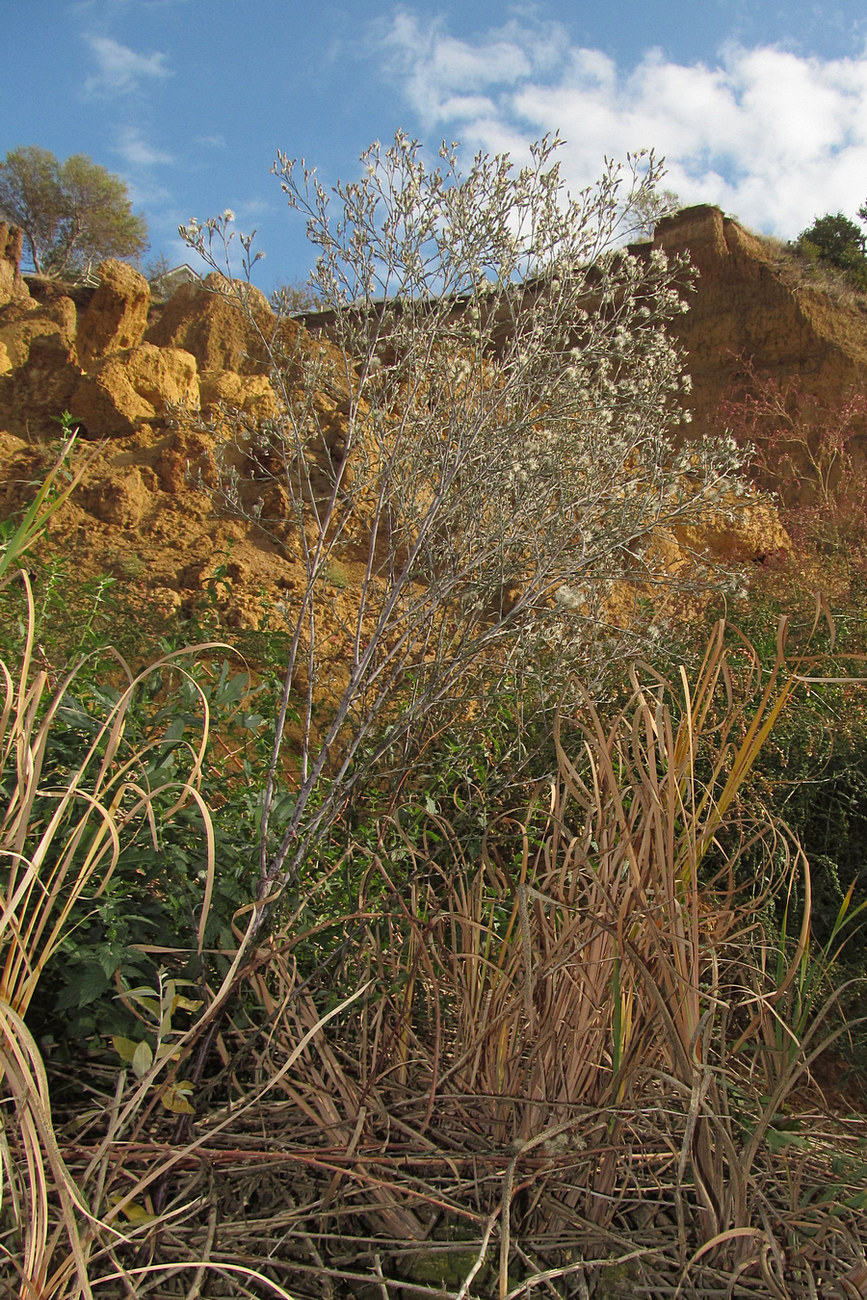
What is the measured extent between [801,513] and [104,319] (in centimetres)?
667

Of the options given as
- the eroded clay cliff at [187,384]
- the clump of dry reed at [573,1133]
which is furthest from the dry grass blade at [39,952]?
the eroded clay cliff at [187,384]

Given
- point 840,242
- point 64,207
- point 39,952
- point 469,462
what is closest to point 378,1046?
point 39,952

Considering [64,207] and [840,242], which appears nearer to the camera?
[840,242]

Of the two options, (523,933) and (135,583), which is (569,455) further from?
(135,583)

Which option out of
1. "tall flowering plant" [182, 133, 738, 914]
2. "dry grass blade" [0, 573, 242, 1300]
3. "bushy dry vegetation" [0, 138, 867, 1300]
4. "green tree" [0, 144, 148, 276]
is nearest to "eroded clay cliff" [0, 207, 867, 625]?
"tall flowering plant" [182, 133, 738, 914]

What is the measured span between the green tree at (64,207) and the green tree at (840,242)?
18754 mm

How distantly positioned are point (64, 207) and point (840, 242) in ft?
68.3

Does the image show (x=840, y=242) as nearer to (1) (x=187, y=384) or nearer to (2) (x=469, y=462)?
A: (1) (x=187, y=384)

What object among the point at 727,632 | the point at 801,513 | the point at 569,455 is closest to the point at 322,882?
the point at 569,455

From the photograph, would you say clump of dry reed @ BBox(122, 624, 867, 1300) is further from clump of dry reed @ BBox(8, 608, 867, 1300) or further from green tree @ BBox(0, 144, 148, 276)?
green tree @ BBox(0, 144, 148, 276)

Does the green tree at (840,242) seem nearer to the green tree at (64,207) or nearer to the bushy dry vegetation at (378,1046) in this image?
the bushy dry vegetation at (378,1046)

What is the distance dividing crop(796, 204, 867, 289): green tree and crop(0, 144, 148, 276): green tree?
18.8 m

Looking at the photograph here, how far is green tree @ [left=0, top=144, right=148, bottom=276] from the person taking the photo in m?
22.4

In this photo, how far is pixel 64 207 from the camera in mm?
22750
